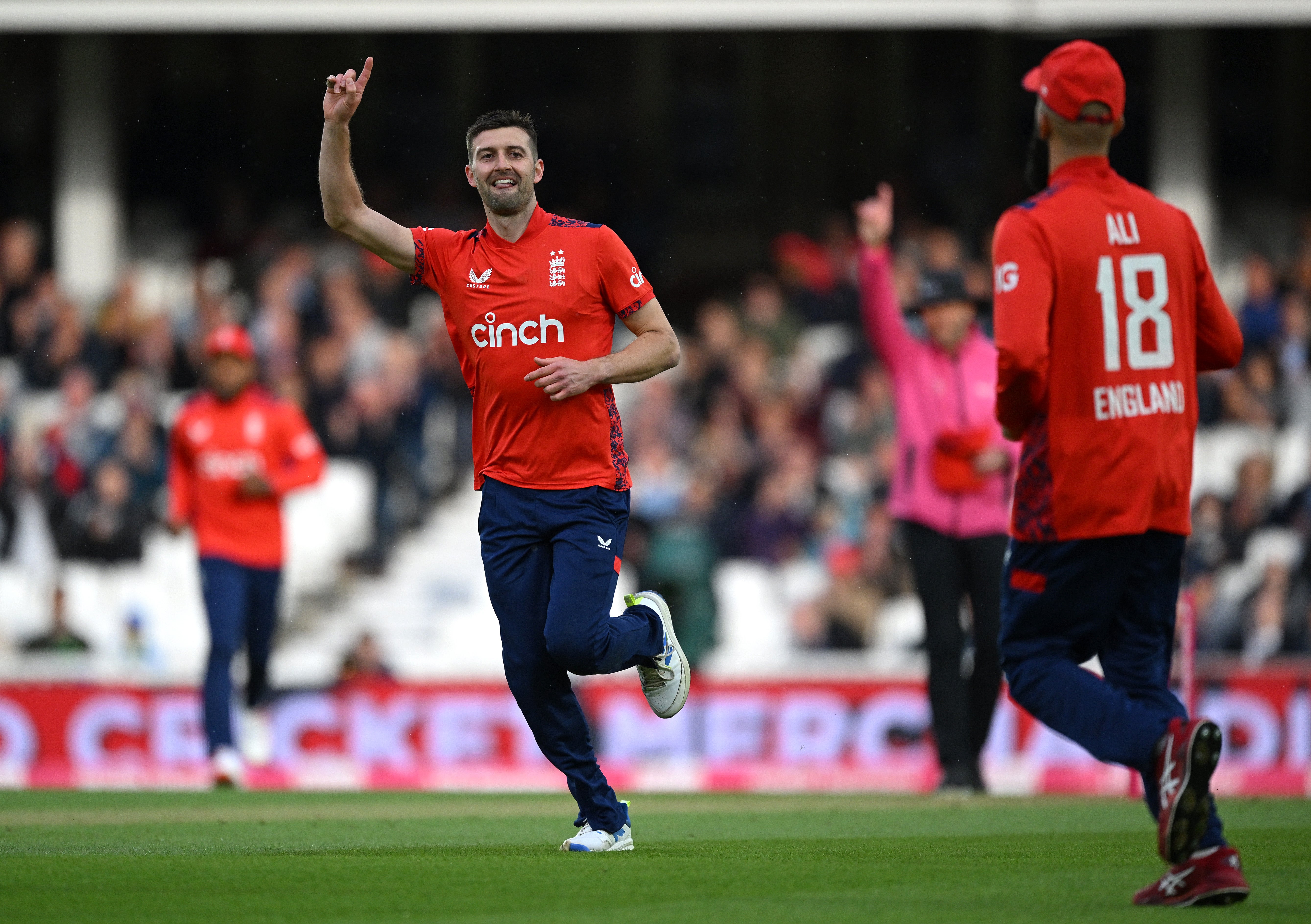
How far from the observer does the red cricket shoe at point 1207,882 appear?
485 centimetres

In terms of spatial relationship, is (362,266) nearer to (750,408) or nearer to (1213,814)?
(750,408)

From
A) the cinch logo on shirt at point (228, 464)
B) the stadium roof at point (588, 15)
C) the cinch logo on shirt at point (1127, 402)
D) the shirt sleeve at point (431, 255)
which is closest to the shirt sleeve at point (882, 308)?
the shirt sleeve at point (431, 255)

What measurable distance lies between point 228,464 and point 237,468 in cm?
7

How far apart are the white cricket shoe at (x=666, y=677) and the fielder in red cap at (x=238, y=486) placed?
179 inches

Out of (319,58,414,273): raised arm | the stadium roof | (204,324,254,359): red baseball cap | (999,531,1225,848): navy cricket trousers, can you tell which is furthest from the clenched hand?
the stadium roof

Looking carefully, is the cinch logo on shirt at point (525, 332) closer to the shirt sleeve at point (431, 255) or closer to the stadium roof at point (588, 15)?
the shirt sleeve at point (431, 255)

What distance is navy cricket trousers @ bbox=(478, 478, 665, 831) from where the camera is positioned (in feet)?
20.8

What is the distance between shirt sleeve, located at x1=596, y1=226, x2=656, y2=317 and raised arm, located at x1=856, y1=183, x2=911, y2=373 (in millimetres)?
2749

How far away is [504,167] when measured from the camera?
6449 millimetres

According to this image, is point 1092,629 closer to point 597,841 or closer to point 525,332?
point 597,841

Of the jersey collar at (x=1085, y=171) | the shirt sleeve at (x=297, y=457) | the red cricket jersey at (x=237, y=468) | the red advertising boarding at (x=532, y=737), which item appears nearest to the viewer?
the jersey collar at (x=1085, y=171)

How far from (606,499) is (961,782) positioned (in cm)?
383

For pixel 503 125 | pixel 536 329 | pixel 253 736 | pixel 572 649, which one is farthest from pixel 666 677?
pixel 253 736

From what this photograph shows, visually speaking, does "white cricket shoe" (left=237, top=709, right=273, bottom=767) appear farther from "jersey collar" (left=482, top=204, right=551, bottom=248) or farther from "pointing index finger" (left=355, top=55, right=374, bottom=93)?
"pointing index finger" (left=355, top=55, right=374, bottom=93)
